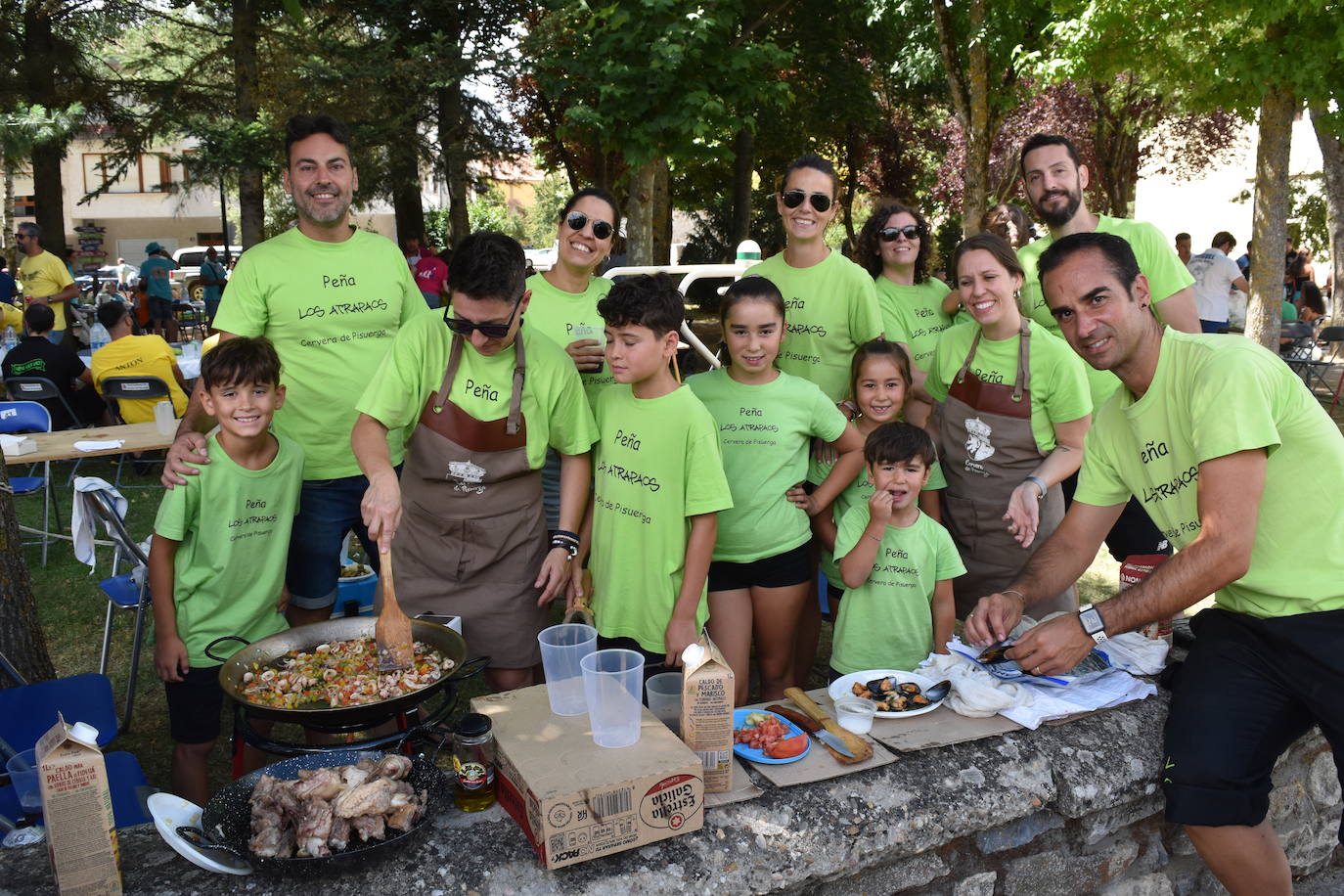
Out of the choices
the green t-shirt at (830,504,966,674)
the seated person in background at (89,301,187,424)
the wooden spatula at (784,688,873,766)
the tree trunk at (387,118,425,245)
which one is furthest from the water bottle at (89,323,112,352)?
the wooden spatula at (784,688,873,766)

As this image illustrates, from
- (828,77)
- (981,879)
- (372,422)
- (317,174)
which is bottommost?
(981,879)

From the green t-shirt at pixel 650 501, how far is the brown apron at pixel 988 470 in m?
1.16

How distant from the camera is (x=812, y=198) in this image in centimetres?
383

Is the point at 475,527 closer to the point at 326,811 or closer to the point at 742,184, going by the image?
the point at 326,811

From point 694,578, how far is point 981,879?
1144 mm

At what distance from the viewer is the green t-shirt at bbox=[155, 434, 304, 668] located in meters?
3.14

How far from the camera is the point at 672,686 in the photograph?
260cm

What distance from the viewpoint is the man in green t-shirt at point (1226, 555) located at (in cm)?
248

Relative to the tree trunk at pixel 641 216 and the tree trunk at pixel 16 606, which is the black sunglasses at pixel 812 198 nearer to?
the tree trunk at pixel 16 606

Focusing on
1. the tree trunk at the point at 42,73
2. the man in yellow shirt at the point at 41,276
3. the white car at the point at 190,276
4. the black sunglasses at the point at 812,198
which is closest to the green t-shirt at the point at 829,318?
the black sunglasses at the point at 812,198

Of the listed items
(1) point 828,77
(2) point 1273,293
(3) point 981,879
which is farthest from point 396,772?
(1) point 828,77

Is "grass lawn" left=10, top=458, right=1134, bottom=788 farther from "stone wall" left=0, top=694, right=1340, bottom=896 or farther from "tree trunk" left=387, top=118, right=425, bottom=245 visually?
"tree trunk" left=387, top=118, right=425, bottom=245

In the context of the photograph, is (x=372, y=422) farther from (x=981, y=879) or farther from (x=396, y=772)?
(x=981, y=879)

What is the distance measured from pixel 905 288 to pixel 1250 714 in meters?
2.22
